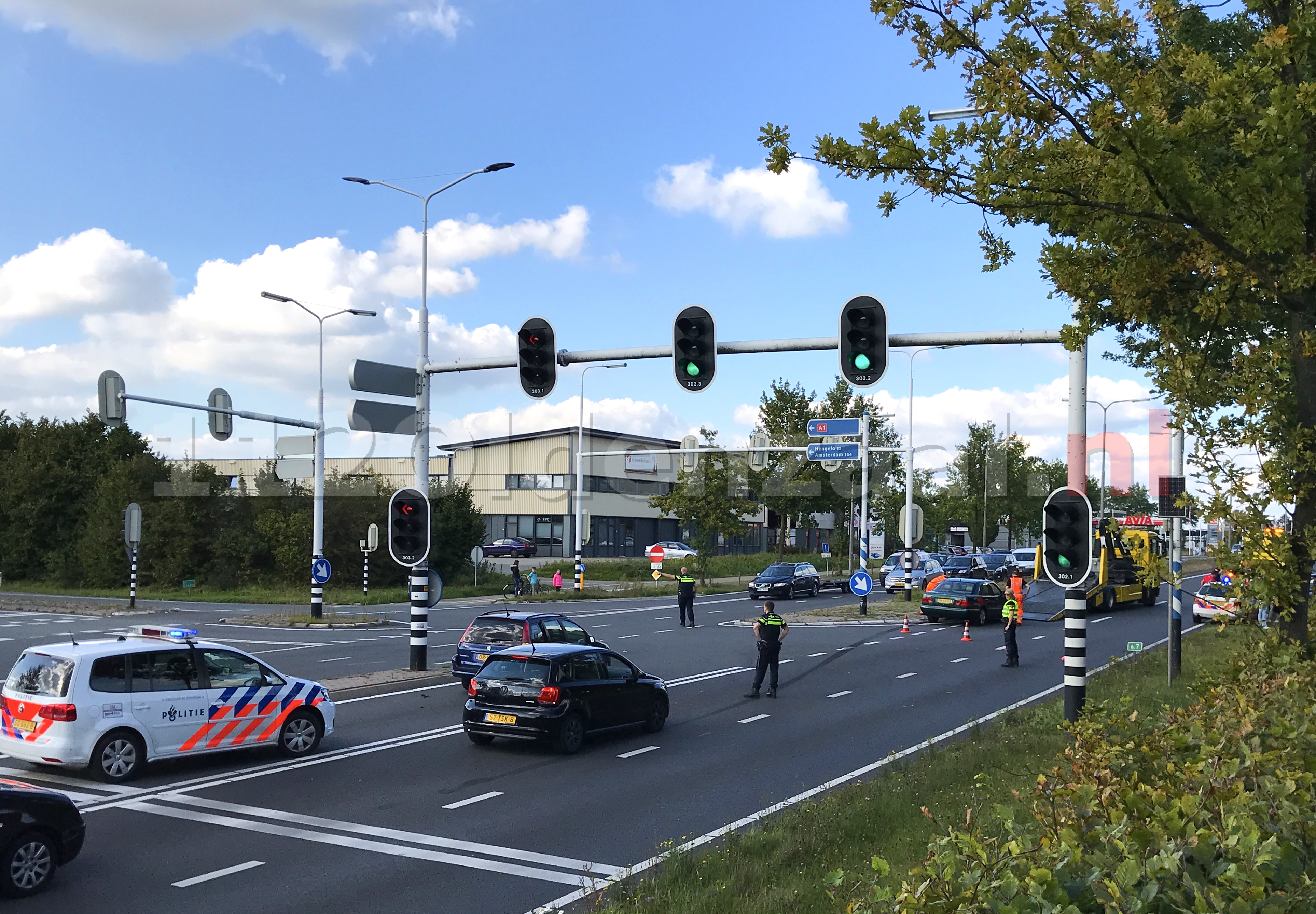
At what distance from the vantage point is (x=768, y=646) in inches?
773

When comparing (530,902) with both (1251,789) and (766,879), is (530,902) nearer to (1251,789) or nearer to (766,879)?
(766,879)

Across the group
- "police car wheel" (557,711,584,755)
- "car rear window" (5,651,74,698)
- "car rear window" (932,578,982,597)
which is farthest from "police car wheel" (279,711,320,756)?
"car rear window" (932,578,982,597)

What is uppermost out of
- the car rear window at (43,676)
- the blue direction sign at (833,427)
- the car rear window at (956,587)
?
the blue direction sign at (833,427)

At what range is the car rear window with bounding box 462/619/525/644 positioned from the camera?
772 inches

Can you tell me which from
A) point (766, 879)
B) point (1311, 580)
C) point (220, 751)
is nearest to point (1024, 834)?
point (766, 879)

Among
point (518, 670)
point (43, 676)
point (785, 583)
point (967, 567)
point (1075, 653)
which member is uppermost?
point (1075, 653)

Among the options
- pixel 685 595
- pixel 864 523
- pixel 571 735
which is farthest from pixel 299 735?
pixel 864 523

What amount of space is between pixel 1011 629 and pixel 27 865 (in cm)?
2013

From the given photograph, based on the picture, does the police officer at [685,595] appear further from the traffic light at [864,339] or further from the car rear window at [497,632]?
the traffic light at [864,339]

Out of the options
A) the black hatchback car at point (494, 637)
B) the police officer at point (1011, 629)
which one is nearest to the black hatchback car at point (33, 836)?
the black hatchback car at point (494, 637)

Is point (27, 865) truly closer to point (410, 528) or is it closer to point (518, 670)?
point (518, 670)

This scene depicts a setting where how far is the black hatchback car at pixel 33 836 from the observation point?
8062 millimetres

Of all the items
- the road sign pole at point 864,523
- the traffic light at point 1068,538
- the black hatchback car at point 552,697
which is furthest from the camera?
the road sign pole at point 864,523

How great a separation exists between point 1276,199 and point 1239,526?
8.04 ft
